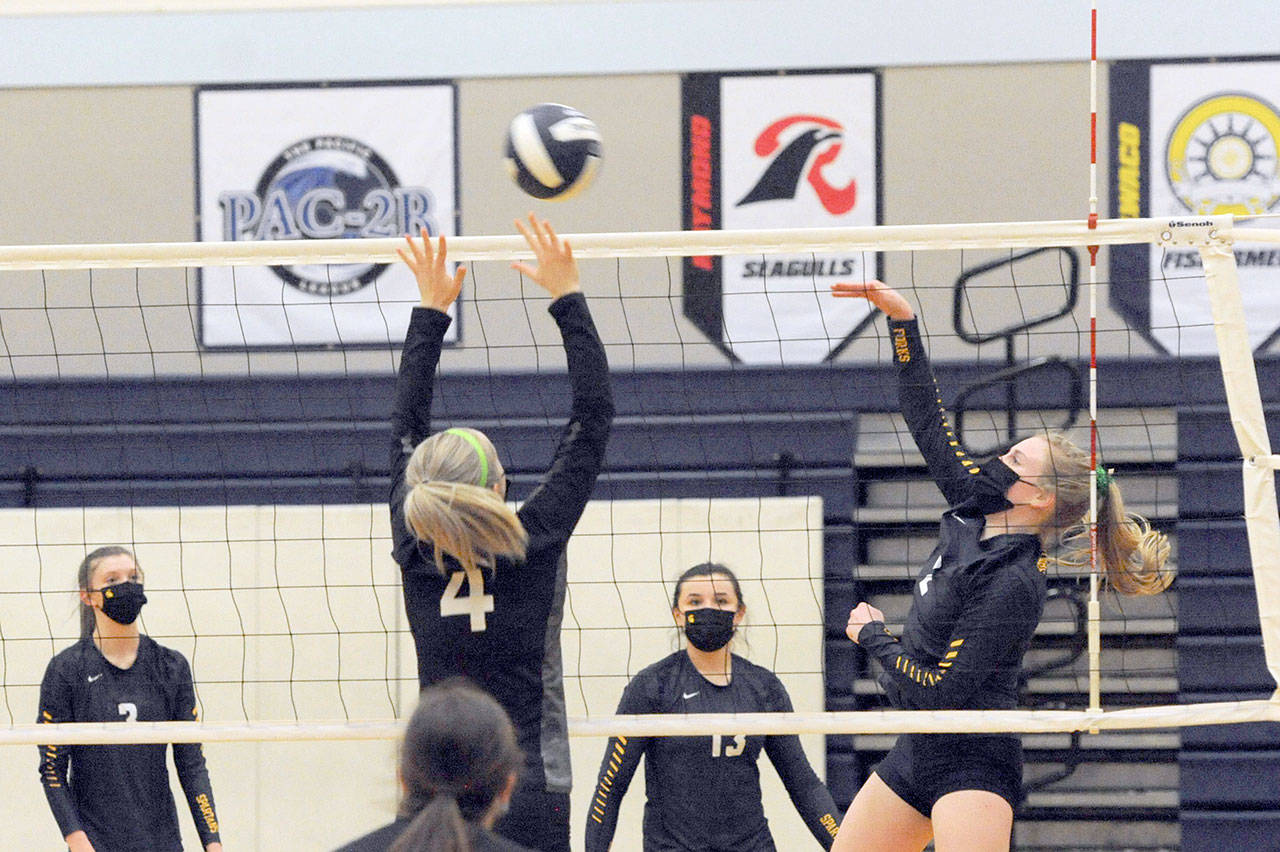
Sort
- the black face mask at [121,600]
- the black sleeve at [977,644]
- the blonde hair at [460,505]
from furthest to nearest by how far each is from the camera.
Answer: the black face mask at [121,600]
the black sleeve at [977,644]
the blonde hair at [460,505]

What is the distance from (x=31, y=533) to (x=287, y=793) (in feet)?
5.18

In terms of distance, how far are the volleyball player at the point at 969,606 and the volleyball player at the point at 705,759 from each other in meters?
0.79

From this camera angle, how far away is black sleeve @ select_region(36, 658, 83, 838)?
4781 mm

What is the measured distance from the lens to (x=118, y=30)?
770 centimetres

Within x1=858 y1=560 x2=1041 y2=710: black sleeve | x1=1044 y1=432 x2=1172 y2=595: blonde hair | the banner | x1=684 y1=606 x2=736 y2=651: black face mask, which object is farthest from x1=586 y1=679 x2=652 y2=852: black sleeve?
the banner

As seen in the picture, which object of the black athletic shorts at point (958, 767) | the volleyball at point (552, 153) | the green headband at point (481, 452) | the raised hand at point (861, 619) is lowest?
the black athletic shorts at point (958, 767)

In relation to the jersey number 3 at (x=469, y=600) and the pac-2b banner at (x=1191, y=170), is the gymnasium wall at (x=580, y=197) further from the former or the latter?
the jersey number 3 at (x=469, y=600)

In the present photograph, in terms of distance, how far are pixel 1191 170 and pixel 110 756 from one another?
5359mm

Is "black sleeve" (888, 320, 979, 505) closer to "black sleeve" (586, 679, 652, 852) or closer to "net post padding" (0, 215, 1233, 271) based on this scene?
"net post padding" (0, 215, 1233, 271)

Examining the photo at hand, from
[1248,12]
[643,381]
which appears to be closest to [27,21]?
[643,381]

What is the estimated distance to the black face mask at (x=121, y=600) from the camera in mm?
4883

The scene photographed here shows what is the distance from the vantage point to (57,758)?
15.8 ft

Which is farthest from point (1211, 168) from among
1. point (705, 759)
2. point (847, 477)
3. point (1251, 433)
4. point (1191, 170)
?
point (705, 759)

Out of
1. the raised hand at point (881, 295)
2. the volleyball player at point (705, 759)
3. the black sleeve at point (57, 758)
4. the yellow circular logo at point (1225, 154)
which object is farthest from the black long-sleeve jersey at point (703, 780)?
the yellow circular logo at point (1225, 154)
